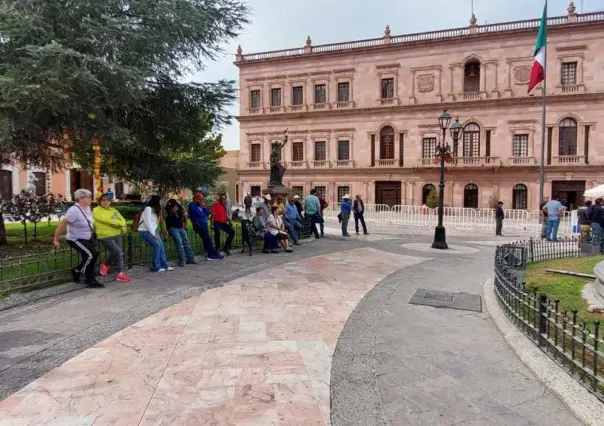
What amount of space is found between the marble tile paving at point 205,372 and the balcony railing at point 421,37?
1274 inches

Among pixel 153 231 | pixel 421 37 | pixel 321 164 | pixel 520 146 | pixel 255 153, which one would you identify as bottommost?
pixel 153 231

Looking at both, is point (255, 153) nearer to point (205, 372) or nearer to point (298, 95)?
point (298, 95)

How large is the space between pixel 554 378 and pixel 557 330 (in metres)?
0.52

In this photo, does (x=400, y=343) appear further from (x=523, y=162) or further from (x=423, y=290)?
(x=523, y=162)

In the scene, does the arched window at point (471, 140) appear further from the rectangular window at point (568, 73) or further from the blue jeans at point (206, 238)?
the blue jeans at point (206, 238)

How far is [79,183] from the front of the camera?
136 ft

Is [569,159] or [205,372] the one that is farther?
[569,159]

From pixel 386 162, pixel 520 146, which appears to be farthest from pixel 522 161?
pixel 386 162

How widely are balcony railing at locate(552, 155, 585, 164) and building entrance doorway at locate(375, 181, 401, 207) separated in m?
11.3

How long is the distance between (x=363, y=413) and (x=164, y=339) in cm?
242

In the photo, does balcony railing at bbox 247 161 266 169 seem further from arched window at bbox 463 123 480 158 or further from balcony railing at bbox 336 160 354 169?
arched window at bbox 463 123 480 158

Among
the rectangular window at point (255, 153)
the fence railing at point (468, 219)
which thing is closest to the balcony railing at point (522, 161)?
the fence railing at point (468, 219)

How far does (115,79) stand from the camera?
794cm

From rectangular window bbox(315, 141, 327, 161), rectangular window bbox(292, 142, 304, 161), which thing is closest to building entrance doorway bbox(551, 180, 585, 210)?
rectangular window bbox(315, 141, 327, 161)
